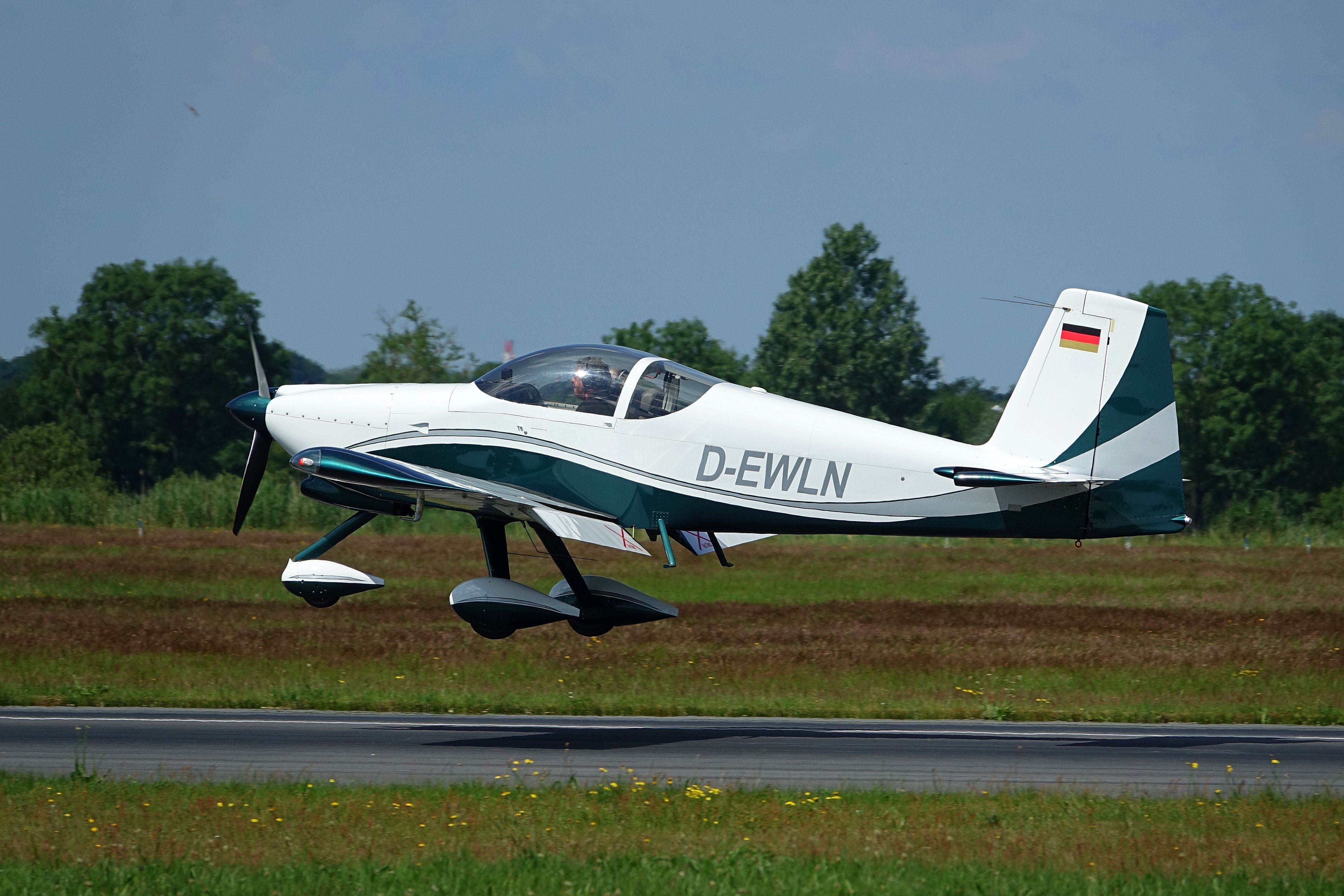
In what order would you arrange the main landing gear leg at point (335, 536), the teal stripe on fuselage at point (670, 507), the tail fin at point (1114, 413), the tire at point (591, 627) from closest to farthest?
the tail fin at point (1114, 413) → the teal stripe on fuselage at point (670, 507) → the main landing gear leg at point (335, 536) → the tire at point (591, 627)

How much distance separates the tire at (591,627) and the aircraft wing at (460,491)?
0.85 m

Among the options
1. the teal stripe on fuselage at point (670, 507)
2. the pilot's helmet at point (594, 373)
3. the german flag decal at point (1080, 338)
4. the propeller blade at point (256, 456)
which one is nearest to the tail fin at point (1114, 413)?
the german flag decal at point (1080, 338)

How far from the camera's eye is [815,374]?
7669cm

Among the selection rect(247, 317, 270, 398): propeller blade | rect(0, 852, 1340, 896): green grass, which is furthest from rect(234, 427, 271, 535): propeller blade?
rect(0, 852, 1340, 896): green grass

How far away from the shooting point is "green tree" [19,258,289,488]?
68875mm

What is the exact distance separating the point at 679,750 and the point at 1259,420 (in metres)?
61.0

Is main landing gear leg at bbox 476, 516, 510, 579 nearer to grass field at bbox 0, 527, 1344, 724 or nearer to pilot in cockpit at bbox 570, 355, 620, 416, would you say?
grass field at bbox 0, 527, 1344, 724

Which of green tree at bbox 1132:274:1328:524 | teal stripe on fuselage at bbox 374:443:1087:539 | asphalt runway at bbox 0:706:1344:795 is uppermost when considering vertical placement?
green tree at bbox 1132:274:1328:524

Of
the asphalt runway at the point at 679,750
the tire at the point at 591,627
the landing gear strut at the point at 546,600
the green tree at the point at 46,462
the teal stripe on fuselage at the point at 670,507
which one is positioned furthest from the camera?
the green tree at the point at 46,462

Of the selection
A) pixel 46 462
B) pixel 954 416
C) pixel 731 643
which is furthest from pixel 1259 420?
pixel 46 462

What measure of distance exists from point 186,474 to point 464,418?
2340 inches

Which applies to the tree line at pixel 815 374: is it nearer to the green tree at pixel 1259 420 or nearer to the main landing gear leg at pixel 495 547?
the green tree at pixel 1259 420

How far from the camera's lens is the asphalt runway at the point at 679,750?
36.9 ft

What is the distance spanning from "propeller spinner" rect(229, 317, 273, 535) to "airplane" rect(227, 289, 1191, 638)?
7.6 inches
